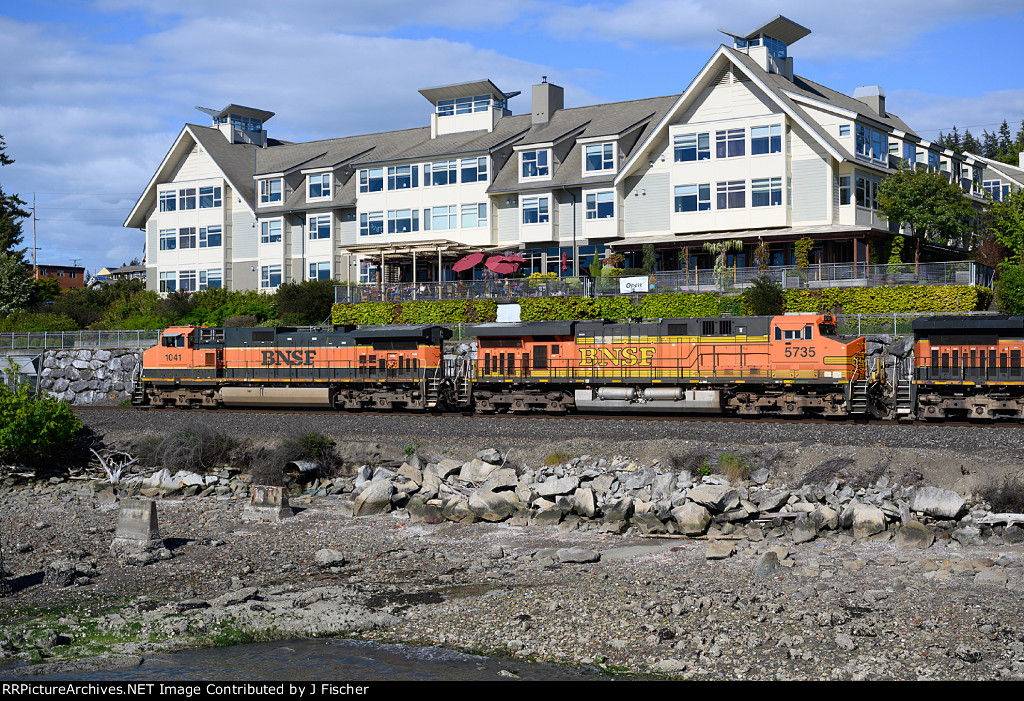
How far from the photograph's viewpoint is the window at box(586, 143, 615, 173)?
50.9 meters

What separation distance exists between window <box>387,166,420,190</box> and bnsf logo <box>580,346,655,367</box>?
2798 cm

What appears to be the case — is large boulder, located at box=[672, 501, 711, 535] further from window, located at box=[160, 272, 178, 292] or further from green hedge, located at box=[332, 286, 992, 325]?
window, located at box=[160, 272, 178, 292]

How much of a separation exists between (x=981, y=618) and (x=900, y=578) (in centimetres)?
209

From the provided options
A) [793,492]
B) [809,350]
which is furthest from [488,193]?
[793,492]

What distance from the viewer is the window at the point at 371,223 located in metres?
57.0

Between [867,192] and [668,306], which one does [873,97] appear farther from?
[668,306]

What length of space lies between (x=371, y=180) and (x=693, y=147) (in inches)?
808

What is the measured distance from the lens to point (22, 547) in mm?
19391

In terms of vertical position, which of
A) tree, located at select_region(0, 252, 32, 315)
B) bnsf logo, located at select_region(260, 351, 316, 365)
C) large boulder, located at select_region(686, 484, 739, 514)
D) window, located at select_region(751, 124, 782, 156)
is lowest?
large boulder, located at select_region(686, 484, 739, 514)

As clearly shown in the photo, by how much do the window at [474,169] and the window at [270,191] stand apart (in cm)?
1353

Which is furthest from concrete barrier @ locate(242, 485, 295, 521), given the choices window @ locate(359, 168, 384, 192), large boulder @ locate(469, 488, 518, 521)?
window @ locate(359, 168, 384, 192)

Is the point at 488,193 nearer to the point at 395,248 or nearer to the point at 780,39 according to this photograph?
the point at 395,248

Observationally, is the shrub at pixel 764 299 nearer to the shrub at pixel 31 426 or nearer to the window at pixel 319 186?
the shrub at pixel 31 426

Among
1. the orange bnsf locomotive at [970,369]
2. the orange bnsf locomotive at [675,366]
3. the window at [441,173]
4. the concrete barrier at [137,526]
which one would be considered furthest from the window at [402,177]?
the concrete barrier at [137,526]
